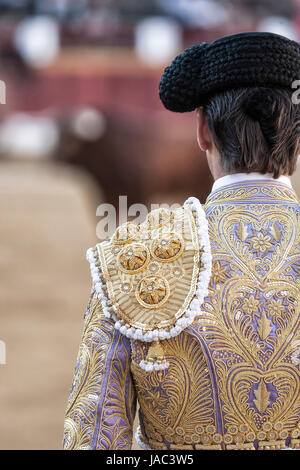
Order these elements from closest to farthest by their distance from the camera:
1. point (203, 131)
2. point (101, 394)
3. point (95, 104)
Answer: point (101, 394), point (203, 131), point (95, 104)

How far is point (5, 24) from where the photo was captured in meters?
12.1

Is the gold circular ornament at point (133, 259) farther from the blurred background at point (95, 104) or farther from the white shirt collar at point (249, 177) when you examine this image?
the blurred background at point (95, 104)

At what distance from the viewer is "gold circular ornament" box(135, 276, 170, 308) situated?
135 centimetres

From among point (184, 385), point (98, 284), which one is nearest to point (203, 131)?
point (98, 284)

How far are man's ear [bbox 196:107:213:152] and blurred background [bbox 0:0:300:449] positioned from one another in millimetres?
7272

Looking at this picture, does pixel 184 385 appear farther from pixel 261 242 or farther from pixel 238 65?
pixel 238 65

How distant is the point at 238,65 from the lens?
53.6 inches

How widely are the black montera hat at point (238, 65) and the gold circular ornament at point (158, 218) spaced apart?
0.64ft

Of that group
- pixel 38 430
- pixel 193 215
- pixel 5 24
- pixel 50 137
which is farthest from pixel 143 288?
pixel 5 24

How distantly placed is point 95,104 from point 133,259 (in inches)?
411

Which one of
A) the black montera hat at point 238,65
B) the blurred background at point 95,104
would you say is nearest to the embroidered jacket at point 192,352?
the black montera hat at point 238,65

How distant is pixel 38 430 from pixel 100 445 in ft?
11.7

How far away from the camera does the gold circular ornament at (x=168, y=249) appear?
54.0 inches

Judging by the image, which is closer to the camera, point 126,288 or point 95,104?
point 126,288
